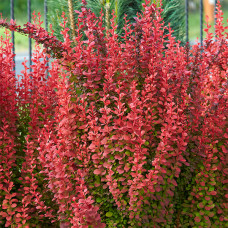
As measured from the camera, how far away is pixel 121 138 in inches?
77.1

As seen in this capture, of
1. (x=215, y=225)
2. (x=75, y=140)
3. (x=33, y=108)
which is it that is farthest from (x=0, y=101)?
(x=215, y=225)

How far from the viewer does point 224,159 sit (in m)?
2.26

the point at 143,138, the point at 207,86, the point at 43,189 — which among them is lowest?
the point at 43,189

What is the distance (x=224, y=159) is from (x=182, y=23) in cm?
393

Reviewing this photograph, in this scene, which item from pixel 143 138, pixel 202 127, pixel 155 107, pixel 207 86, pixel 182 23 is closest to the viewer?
pixel 143 138

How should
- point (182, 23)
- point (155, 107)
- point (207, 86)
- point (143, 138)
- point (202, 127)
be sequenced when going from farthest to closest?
point (182, 23), point (207, 86), point (202, 127), point (155, 107), point (143, 138)

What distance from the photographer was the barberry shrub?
1.98 m

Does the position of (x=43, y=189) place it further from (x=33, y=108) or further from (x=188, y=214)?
(x=188, y=214)

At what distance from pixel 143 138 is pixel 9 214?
1.01m

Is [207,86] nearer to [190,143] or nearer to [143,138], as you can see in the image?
[190,143]

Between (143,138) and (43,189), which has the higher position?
(143,138)

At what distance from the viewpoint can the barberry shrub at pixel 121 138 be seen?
1983 millimetres

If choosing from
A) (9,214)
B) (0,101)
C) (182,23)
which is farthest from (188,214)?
(182,23)

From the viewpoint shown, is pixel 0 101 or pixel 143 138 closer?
pixel 143 138
